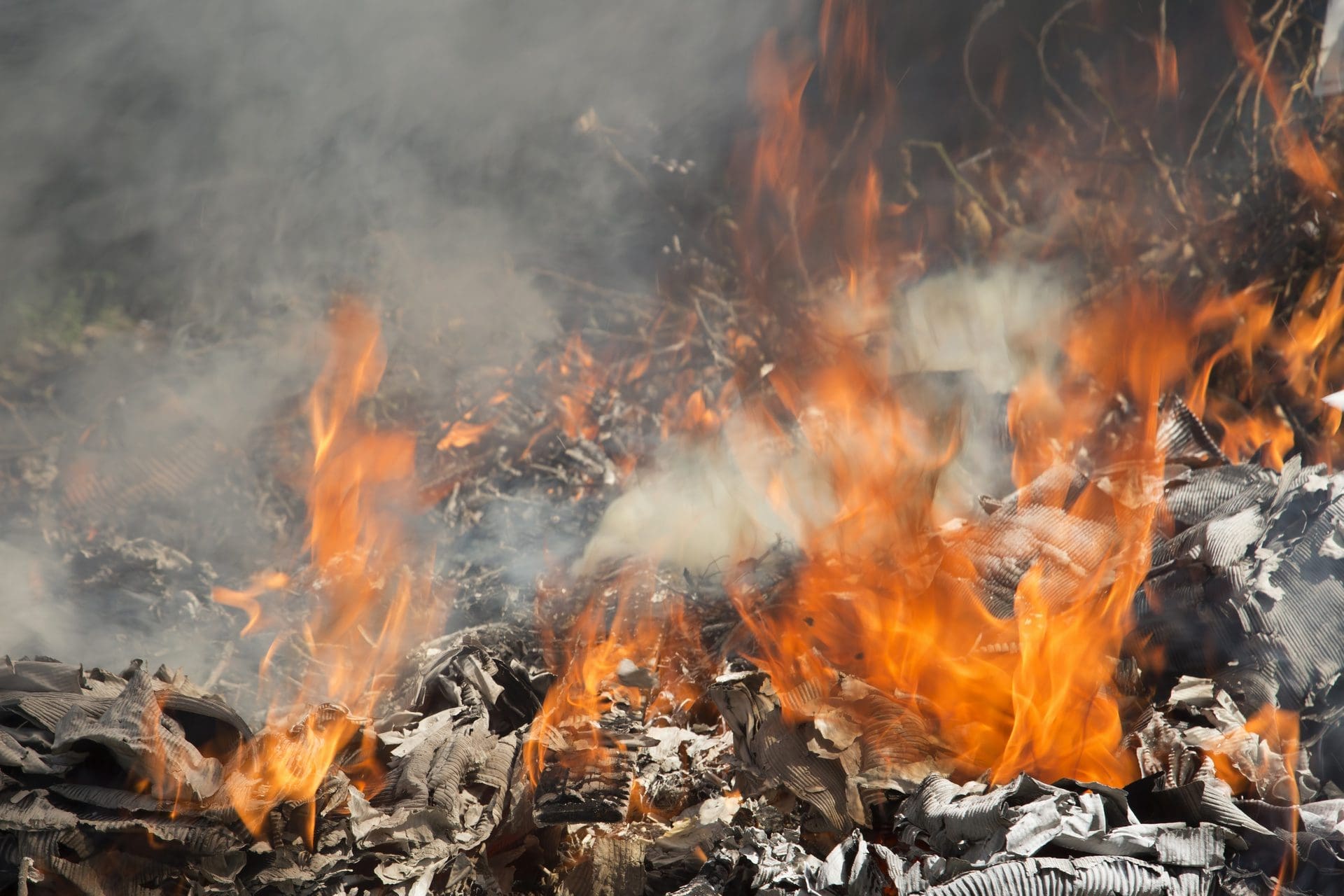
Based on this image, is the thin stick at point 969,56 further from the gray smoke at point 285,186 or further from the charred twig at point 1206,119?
the gray smoke at point 285,186

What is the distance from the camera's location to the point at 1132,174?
5852 mm

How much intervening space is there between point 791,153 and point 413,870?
4.96 meters

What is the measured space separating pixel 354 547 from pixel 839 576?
2979 mm

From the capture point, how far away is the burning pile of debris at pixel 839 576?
8.27ft

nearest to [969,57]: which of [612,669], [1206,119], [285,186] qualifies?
[1206,119]

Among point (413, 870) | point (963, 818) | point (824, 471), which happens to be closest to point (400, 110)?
point (824, 471)

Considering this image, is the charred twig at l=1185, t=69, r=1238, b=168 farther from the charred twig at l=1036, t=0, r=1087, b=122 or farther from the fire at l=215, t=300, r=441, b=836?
the fire at l=215, t=300, r=441, b=836

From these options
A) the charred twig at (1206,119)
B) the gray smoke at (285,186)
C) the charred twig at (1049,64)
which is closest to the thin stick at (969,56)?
the charred twig at (1049,64)

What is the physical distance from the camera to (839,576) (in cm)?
434

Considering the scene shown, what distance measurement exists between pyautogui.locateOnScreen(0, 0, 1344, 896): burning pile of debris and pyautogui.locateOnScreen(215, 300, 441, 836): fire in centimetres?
2

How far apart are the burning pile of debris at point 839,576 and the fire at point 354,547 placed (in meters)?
0.02

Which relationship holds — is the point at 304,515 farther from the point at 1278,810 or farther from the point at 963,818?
the point at 1278,810

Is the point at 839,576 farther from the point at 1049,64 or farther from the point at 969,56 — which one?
the point at 1049,64

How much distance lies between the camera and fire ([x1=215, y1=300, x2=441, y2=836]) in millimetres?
4824
